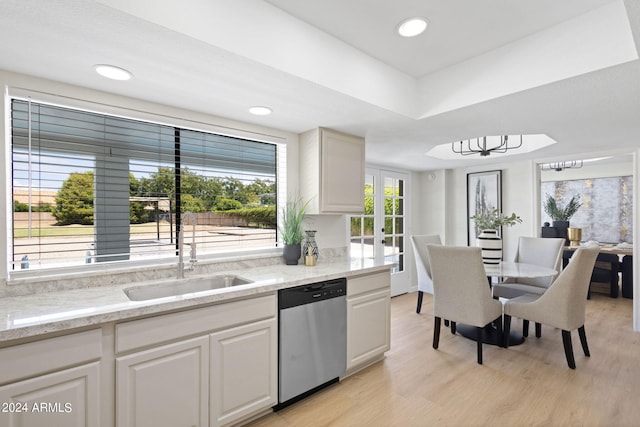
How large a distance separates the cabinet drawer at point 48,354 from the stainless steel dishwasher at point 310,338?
98 cm

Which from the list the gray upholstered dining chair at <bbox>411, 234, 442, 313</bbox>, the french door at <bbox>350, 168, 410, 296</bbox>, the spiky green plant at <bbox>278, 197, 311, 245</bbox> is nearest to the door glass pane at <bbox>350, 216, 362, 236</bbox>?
the french door at <bbox>350, 168, 410, 296</bbox>

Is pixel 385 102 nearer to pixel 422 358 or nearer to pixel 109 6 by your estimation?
pixel 109 6

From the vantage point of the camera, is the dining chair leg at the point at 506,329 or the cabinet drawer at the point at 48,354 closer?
the cabinet drawer at the point at 48,354

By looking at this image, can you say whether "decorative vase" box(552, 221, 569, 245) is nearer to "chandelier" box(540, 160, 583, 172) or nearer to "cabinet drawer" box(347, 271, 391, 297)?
"chandelier" box(540, 160, 583, 172)

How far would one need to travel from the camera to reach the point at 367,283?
257cm

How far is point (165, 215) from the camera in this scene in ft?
7.54

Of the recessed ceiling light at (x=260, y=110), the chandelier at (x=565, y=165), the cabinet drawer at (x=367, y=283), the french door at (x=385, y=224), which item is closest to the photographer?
the recessed ceiling light at (x=260, y=110)

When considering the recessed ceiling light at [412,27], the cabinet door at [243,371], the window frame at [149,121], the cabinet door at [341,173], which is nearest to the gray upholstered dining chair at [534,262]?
the cabinet door at [341,173]

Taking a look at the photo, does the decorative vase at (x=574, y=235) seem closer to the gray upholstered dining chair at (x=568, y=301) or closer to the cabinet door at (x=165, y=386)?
the gray upholstered dining chair at (x=568, y=301)

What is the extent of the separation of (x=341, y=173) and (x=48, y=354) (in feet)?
7.50

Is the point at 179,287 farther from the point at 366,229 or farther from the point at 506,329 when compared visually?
the point at 366,229

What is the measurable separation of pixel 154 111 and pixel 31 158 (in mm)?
746

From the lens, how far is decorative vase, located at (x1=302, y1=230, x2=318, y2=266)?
8.87 ft

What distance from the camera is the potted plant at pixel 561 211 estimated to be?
5598mm
